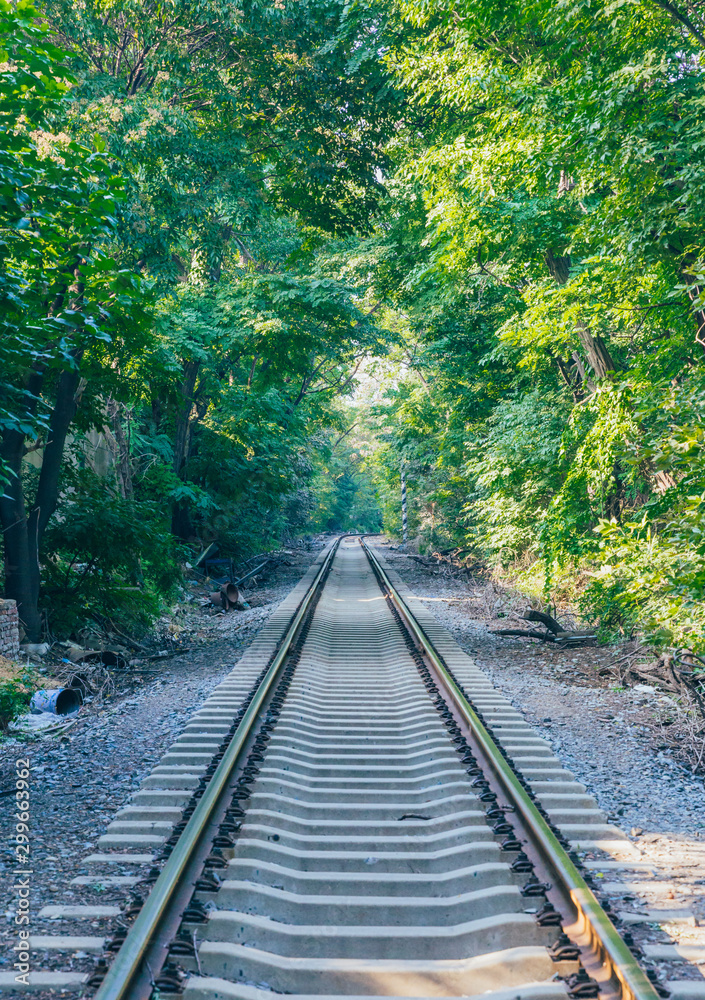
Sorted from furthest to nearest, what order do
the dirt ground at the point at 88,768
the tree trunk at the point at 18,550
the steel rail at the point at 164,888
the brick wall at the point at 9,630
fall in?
the tree trunk at the point at 18,550, the brick wall at the point at 9,630, the dirt ground at the point at 88,768, the steel rail at the point at 164,888

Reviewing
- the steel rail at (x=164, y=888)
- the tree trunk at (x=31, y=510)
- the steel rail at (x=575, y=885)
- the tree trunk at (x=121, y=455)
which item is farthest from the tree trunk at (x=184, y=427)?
the steel rail at (x=575, y=885)

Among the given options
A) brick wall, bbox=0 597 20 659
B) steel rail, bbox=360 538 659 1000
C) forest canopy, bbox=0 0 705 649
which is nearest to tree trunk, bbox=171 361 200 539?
forest canopy, bbox=0 0 705 649

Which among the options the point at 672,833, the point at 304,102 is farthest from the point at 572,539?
the point at 304,102

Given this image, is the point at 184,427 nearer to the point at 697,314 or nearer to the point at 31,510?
the point at 31,510

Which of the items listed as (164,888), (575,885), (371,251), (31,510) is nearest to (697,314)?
(575,885)

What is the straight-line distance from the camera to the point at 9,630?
7969 millimetres

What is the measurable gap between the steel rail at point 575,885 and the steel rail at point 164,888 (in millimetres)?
1833

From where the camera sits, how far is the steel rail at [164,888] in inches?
99.8

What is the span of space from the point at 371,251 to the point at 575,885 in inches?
654

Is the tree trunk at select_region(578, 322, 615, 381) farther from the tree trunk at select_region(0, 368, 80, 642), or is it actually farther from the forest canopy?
the tree trunk at select_region(0, 368, 80, 642)

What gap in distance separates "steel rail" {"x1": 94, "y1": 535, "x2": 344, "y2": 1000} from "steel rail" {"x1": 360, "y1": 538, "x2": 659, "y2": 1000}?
1.83m

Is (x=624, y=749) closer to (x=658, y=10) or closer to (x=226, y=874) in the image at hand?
(x=226, y=874)

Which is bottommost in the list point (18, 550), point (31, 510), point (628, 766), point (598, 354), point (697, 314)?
point (628, 766)

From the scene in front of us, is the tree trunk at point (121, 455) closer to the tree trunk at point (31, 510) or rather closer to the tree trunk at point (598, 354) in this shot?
the tree trunk at point (31, 510)
